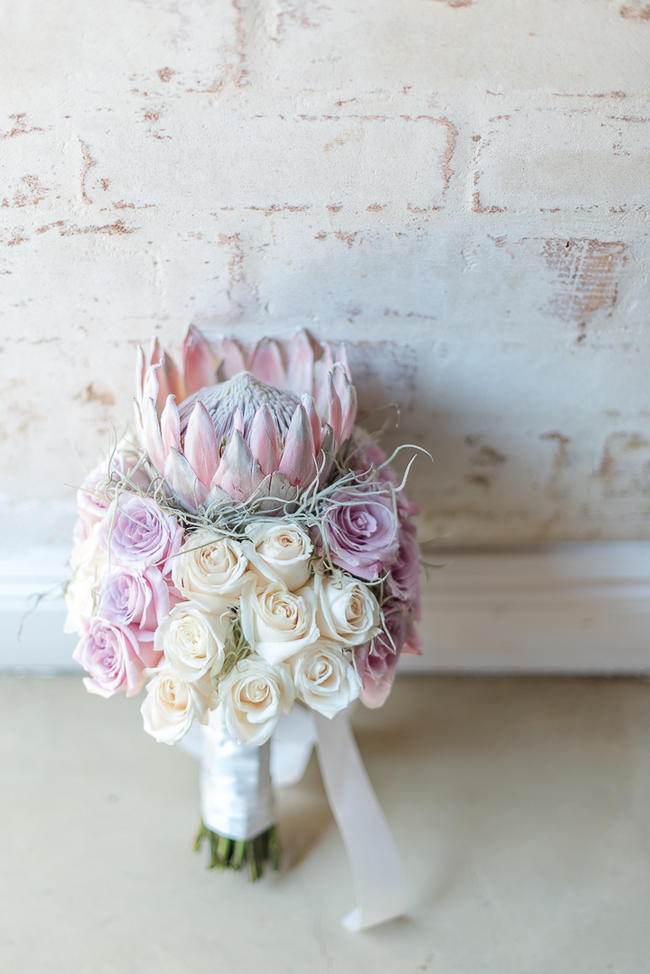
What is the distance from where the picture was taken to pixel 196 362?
93 centimetres

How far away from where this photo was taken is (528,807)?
41.3 inches

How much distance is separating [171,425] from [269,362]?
0.78 ft

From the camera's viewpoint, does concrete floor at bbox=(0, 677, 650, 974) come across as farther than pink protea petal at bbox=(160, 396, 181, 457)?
Yes

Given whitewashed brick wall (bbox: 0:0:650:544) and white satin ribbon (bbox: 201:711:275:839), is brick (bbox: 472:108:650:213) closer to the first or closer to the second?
whitewashed brick wall (bbox: 0:0:650:544)

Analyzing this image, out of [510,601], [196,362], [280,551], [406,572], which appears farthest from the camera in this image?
[510,601]

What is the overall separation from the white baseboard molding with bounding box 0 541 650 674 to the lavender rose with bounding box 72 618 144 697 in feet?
1.38

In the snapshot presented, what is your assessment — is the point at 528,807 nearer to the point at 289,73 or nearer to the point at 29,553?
the point at 29,553

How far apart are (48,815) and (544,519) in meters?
0.78

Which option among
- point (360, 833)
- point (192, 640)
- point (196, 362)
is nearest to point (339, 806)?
point (360, 833)

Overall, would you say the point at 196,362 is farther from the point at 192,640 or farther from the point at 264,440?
the point at 192,640

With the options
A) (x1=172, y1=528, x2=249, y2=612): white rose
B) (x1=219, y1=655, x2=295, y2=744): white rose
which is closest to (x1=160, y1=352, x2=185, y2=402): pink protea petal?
(x1=172, y1=528, x2=249, y2=612): white rose

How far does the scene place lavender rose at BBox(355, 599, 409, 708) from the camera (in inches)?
31.4

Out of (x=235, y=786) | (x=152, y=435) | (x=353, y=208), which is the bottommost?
(x=235, y=786)

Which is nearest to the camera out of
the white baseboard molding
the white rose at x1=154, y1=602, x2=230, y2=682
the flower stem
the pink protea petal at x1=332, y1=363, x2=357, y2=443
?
the white rose at x1=154, y1=602, x2=230, y2=682
